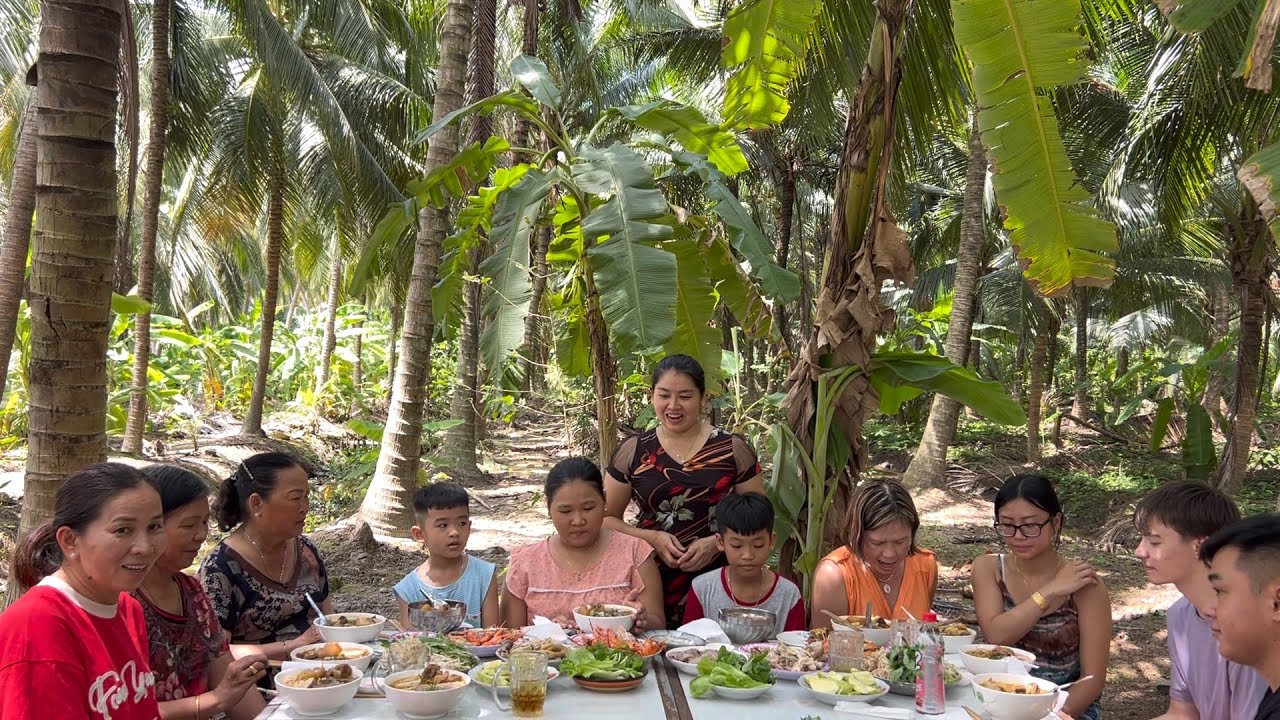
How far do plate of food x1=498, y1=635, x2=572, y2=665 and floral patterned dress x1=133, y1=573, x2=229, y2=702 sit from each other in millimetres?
969

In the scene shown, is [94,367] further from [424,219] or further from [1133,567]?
[1133,567]

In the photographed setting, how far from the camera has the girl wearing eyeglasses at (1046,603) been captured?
3.72 metres

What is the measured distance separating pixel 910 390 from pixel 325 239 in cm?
2386

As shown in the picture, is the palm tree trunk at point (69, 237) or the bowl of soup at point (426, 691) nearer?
the bowl of soup at point (426, 691)

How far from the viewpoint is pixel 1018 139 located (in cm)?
409

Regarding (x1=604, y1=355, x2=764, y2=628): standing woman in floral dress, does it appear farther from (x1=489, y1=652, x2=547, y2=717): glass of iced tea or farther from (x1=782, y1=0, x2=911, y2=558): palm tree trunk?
(x1=489, y1=652, x2=547, y2=717): glass of iced tea

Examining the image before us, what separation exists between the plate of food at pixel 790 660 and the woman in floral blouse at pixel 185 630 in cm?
163

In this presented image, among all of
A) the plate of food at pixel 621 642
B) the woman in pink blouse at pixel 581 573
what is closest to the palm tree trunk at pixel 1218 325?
the woman in pink blouse at pixel 581 573

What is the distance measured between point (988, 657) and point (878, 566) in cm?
69

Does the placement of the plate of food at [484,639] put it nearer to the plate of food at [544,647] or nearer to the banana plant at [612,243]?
the plate of food at [544,647]

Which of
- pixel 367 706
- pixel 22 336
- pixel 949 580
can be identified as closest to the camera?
pixel 367 706

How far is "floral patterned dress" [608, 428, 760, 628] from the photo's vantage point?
14.3 ft

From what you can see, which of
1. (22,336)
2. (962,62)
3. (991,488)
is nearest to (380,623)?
(962,62)

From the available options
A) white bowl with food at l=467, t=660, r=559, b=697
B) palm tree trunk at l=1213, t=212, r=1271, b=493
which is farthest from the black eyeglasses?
palm tree trunk at l=1213, t=212, r=1271, b=493
